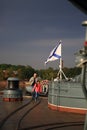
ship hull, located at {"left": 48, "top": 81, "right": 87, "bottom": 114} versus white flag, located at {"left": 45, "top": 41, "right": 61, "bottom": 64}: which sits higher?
white flag, located at {"left": 45, "top": 41, "right": 61, "bottom": 64}

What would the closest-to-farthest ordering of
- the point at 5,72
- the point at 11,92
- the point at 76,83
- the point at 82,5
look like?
the point at 82,5 < the point at 76,83 < the point at 11,92 < the point at 5,72

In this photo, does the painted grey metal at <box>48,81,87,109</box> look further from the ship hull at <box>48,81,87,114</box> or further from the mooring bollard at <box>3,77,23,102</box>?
the mooring bollard at <box>3,77,23,102</box>

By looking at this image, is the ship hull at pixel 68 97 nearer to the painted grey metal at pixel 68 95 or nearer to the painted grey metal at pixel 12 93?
the painted grey metal at pixel 68 95

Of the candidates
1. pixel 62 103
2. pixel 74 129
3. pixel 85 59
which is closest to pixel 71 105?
pixel 62 103

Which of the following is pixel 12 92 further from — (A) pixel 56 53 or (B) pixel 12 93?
(A) pixel 56 53

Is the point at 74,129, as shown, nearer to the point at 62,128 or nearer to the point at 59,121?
the point at 62,128

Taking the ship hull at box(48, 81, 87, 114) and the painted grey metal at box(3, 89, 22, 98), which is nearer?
the ship hull at box(48, 81, 87, 114)

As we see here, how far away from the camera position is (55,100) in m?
15.7

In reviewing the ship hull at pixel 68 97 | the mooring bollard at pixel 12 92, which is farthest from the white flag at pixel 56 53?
the ship hull at pixel 68 97

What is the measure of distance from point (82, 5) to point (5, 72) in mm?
100686

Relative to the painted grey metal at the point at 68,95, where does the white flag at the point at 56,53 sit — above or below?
above

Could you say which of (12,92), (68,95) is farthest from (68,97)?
(12,92)

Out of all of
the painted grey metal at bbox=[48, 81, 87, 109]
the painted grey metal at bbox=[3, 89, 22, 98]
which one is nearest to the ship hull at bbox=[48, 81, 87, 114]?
the painted grey metal at bbox=[48, 81, 87, 109]

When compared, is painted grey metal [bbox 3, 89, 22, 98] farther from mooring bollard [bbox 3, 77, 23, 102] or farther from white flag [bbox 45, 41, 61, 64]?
white flag [bbox 45, 41, 61, 64]
